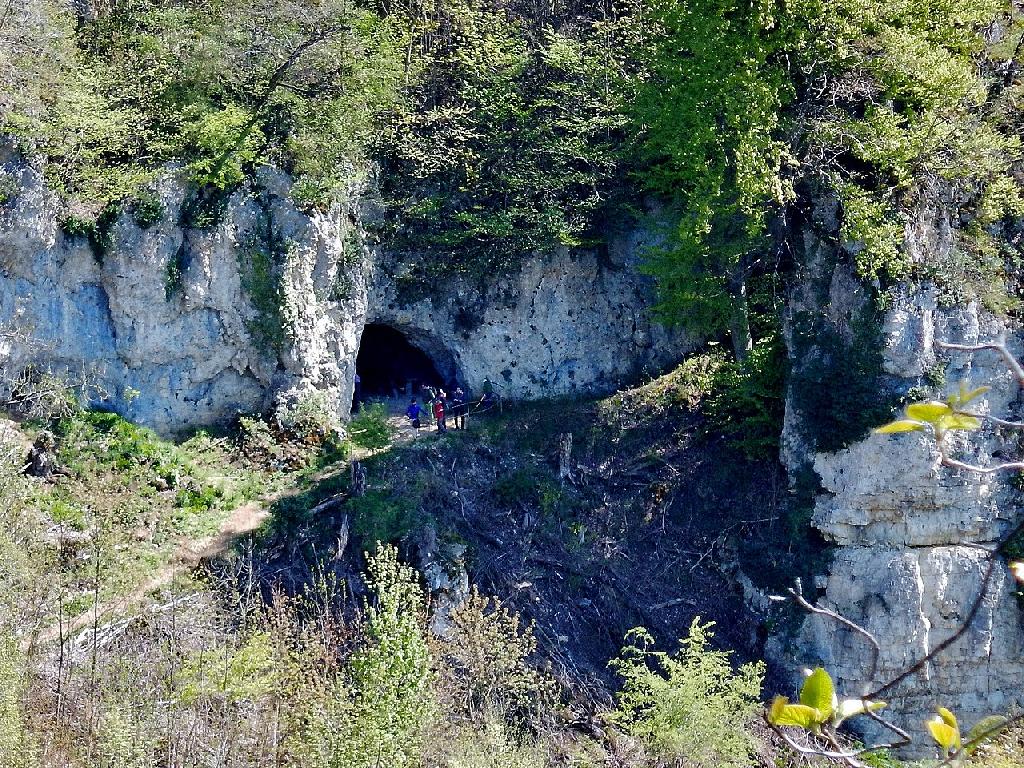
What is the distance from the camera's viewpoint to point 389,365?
2084cm

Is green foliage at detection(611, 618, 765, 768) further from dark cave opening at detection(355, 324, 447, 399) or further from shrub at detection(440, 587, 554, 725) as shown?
dark cave opening at detection(355, 324, 447, 399)

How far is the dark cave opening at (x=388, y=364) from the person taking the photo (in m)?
20.6

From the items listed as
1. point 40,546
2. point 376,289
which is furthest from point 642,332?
point 40,546

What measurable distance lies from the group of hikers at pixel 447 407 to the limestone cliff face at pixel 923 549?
6.50 metres

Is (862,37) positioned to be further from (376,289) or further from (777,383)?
(376,289)

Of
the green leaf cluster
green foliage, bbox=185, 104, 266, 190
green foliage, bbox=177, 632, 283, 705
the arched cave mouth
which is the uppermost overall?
green foliage, bbox=185, 104, 266, 190

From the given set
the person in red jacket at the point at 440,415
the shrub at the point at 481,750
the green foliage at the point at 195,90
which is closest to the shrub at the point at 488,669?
the shrub at the point at 481,750

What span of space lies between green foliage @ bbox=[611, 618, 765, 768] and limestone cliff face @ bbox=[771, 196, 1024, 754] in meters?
1.86

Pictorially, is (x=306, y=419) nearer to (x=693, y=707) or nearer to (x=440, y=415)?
(x=440, y=415)

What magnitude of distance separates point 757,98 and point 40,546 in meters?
11.4

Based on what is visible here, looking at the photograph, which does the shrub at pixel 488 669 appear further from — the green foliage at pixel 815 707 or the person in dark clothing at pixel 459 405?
the green foliage at pixel 815 707

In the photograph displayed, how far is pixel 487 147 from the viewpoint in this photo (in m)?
18.2

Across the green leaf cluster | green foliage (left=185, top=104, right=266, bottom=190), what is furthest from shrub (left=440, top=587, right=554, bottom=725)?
the green leaf cluster

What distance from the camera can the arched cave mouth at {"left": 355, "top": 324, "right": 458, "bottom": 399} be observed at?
20562 millimetres
